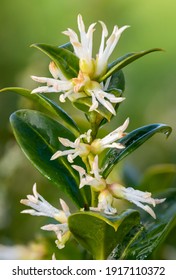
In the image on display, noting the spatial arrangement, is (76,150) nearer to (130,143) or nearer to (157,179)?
(130,143)

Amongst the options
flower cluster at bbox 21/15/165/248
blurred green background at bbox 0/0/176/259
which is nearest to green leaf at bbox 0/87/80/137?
flower cluster at bbox 21/15/165/248

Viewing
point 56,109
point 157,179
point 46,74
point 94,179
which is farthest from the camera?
point 46,74

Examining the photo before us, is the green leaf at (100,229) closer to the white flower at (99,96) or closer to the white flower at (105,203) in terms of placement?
the white flower at (105,203)

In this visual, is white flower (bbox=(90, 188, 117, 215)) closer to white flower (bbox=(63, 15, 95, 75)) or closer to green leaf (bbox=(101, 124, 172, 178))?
green leaf (bbox=(101, 124, 172, 178))

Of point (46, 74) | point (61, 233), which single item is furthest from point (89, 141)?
point (46, 74)

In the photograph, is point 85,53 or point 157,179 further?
point 157,179
